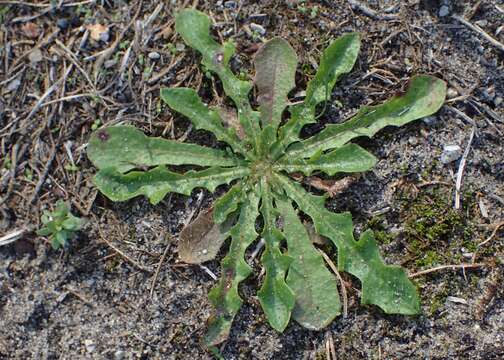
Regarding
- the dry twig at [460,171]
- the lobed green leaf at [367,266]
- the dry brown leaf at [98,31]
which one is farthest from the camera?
the dry brown leaf at [98,31]

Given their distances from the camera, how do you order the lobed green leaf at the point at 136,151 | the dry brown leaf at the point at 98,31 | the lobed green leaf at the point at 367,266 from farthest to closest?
1. the dry brown leaf at the point at 98,31
2. the lobed green leaf at the point at 136,151
3. the lobed green leaf at the point at 367,266

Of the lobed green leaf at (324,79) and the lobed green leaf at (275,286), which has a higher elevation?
the lobed green leaf at (324,79)

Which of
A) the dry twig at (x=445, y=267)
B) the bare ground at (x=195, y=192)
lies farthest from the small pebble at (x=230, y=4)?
the dry twig at (x=445, y=267)

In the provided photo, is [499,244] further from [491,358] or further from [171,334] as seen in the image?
[171,334]

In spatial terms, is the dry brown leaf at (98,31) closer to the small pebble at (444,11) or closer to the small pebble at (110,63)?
the small pebble at (110,63)

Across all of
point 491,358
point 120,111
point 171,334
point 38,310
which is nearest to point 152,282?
A: point 171,334

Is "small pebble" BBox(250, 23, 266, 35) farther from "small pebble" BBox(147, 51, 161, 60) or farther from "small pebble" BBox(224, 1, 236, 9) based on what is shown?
"small pebble" BBox(147, 51, 161, 60)
